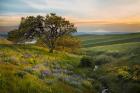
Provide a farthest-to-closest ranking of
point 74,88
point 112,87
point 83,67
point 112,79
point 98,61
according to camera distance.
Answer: point 98,61 → point 83,67 → point 112,79 → point 112,87 → point 74,88

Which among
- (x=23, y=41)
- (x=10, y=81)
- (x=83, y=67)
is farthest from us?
(x=23, y=41)

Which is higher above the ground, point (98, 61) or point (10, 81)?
point (10, 81)

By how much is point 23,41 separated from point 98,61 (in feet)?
49.1

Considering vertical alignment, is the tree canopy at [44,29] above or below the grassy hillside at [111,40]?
above

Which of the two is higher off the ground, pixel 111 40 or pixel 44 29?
pixel 44 29

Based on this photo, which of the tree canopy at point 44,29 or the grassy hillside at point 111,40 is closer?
the tree canopy at point 44,29

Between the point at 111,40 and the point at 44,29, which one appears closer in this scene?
the point at 44,29

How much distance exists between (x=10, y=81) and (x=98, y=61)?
90.7 ft

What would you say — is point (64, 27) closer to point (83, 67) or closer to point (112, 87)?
point (83, 67)

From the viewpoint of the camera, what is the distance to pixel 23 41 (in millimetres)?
51094

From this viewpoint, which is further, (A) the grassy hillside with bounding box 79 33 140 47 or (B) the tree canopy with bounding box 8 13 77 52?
(A) the grassy hillside with bounding box 79 33 140 47

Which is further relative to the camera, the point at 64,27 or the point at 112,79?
the point at 64,27

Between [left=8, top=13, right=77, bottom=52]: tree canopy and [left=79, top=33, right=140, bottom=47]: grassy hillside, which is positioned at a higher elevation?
[left=8, top=13, right=77, bottom=52]: tree canopy

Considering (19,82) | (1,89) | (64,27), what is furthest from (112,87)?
(64,27)
